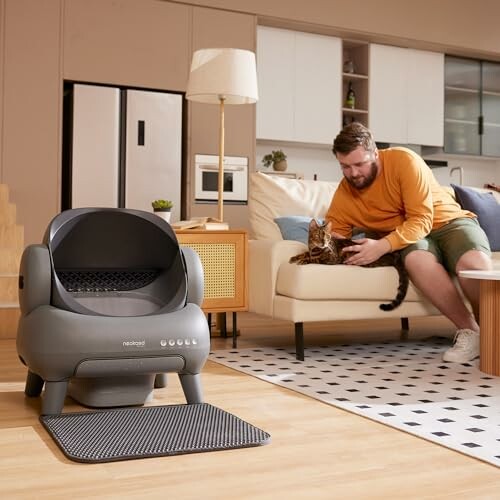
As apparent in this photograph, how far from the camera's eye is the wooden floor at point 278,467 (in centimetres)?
154

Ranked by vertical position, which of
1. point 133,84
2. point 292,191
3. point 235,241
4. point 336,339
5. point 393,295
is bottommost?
point 336,339

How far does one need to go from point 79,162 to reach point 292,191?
6.44ft

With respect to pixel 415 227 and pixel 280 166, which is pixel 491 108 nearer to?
pixel 280 166

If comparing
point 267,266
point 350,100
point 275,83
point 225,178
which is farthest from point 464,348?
point 350,100

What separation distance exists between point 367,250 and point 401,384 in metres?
0.74

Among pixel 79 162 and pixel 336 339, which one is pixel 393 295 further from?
pixel 79 162

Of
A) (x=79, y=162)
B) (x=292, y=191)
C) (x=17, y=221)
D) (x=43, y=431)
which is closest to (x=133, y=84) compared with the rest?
(x=79, y=162)

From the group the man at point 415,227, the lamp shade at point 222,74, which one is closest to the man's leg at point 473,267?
the man at point 415,227

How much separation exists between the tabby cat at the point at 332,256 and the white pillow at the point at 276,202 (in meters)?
0.48

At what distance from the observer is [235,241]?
11.6 feet

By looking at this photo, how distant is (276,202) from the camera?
3826mm

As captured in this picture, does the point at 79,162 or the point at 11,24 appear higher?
the point at 11,24

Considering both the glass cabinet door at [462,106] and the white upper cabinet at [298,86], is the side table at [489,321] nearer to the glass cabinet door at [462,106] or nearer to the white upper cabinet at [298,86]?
the white upper cabinet at [298,86]

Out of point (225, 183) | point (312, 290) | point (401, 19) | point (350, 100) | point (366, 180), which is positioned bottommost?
point (312, 290)
